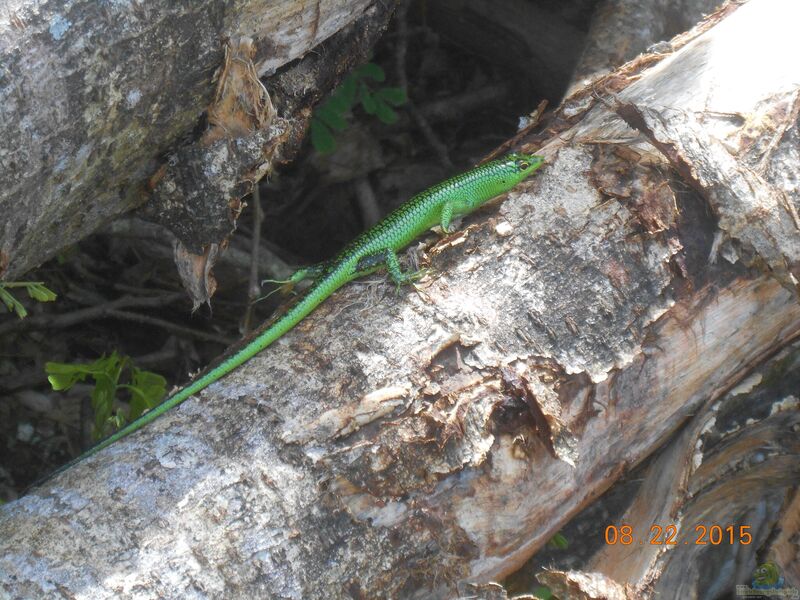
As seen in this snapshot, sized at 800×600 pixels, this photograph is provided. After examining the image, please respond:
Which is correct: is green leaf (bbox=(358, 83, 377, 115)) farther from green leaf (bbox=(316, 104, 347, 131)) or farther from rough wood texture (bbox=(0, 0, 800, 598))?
rough wood texture (bbox=(0, 0, 800, 598))

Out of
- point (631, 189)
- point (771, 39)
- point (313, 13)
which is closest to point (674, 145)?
point (631, 189)

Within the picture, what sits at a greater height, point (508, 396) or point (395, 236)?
point (395, 236)

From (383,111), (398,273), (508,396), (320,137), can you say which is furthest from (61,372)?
(383,111)

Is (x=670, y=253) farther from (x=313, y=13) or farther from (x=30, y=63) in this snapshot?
(x=30, y=63)

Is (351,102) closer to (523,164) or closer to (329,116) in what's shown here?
(329,116)

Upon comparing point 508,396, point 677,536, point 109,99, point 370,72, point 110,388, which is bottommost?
point 677,536

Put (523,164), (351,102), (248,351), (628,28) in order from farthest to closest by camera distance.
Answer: (351,102), (628,28), (523,164), (248,351)
